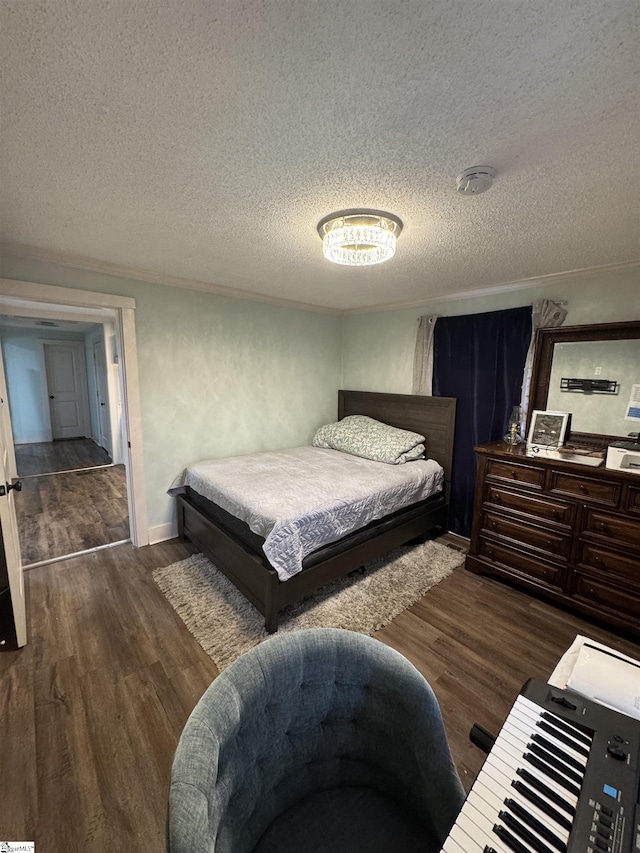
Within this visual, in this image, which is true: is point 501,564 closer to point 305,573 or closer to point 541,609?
point 541,609

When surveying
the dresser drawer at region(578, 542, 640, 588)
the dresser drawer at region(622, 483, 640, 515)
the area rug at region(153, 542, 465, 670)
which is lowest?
the area rug at region(153, 542, 465, 670)

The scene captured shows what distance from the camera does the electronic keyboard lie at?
0.62m

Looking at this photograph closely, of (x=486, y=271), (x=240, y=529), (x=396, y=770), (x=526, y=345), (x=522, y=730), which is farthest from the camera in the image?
(x=526, y=345)

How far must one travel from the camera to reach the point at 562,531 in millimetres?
2318

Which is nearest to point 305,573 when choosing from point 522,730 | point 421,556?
point 421,556

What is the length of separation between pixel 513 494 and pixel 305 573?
5.35ft

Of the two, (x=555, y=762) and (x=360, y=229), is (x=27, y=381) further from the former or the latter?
(x=555, y=762)

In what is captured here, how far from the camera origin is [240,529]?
2.42 meters

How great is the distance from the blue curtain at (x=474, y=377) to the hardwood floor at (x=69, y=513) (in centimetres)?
332

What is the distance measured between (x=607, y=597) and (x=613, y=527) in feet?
1.50

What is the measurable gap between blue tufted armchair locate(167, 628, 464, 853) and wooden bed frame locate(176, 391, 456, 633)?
3.65 ft

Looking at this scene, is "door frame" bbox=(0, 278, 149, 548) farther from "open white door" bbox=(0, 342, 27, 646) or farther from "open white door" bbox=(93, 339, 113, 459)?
"open white door" bbox=(93, 339, 113, 459)

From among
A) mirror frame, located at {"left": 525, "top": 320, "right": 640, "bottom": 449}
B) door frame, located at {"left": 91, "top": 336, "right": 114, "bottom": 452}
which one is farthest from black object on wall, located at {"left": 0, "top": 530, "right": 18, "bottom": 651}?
door frame, located at {"left": 91, "top": 336, "right": 114, "bottom": 452}

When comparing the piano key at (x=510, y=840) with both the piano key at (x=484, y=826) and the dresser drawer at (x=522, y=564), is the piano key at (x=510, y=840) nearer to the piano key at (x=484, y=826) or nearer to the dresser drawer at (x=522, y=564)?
the piano key at (x=484, y=826)
